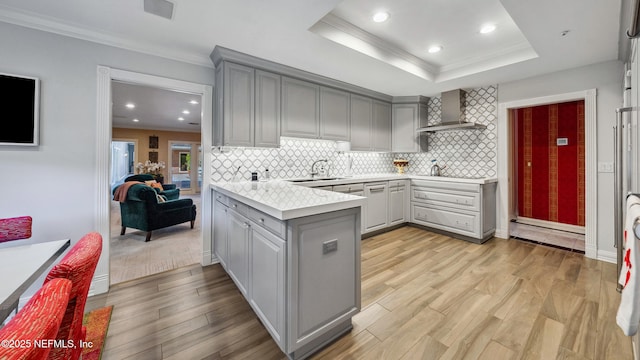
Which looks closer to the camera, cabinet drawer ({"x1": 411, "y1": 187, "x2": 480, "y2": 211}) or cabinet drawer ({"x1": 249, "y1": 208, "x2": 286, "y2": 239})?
cabinet drawer ({"x1": 249, "y1": 208, "x2": 286, "y2": 239})

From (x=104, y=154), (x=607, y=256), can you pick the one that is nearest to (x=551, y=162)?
(x=607, y=256)

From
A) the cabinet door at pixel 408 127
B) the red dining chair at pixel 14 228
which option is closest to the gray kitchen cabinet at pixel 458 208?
the cabinet door at pixel 408 127

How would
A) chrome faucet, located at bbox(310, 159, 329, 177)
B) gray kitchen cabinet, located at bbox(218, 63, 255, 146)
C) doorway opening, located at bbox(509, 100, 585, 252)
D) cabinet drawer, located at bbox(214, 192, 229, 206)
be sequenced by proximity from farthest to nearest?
doorway opening, located at bbox(509, 100, 585, 252), chrome faucet, located at bbox(310, 159, 329, 177), gray kitchen cabinet, located at bbox(218, 63, 255, 146), cabinet drawer, located at bbox(214, 192, 229, 206)

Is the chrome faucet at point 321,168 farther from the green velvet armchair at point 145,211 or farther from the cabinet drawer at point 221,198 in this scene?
A: the green velvet armchair at point 145,211

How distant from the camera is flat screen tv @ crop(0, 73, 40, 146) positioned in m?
1.97

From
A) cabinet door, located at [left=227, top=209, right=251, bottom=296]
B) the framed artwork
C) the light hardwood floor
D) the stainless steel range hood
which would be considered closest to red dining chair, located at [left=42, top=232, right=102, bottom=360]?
the light hardwood floor

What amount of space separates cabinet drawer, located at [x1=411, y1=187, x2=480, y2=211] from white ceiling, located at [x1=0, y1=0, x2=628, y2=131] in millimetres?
1739

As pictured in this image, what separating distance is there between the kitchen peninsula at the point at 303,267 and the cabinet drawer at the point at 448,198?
2670 mm

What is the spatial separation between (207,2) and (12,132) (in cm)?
190

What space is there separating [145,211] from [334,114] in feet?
11.0

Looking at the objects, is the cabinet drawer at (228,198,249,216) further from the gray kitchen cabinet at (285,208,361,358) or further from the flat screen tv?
the flat screen tv

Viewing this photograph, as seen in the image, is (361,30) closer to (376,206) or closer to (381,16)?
(381,16)

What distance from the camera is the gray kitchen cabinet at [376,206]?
3.80 meters

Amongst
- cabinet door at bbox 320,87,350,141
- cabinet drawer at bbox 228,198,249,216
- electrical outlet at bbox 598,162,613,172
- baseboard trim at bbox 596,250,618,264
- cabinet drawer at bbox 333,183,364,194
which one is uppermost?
cabinet door at bbox 320,87,350,141
